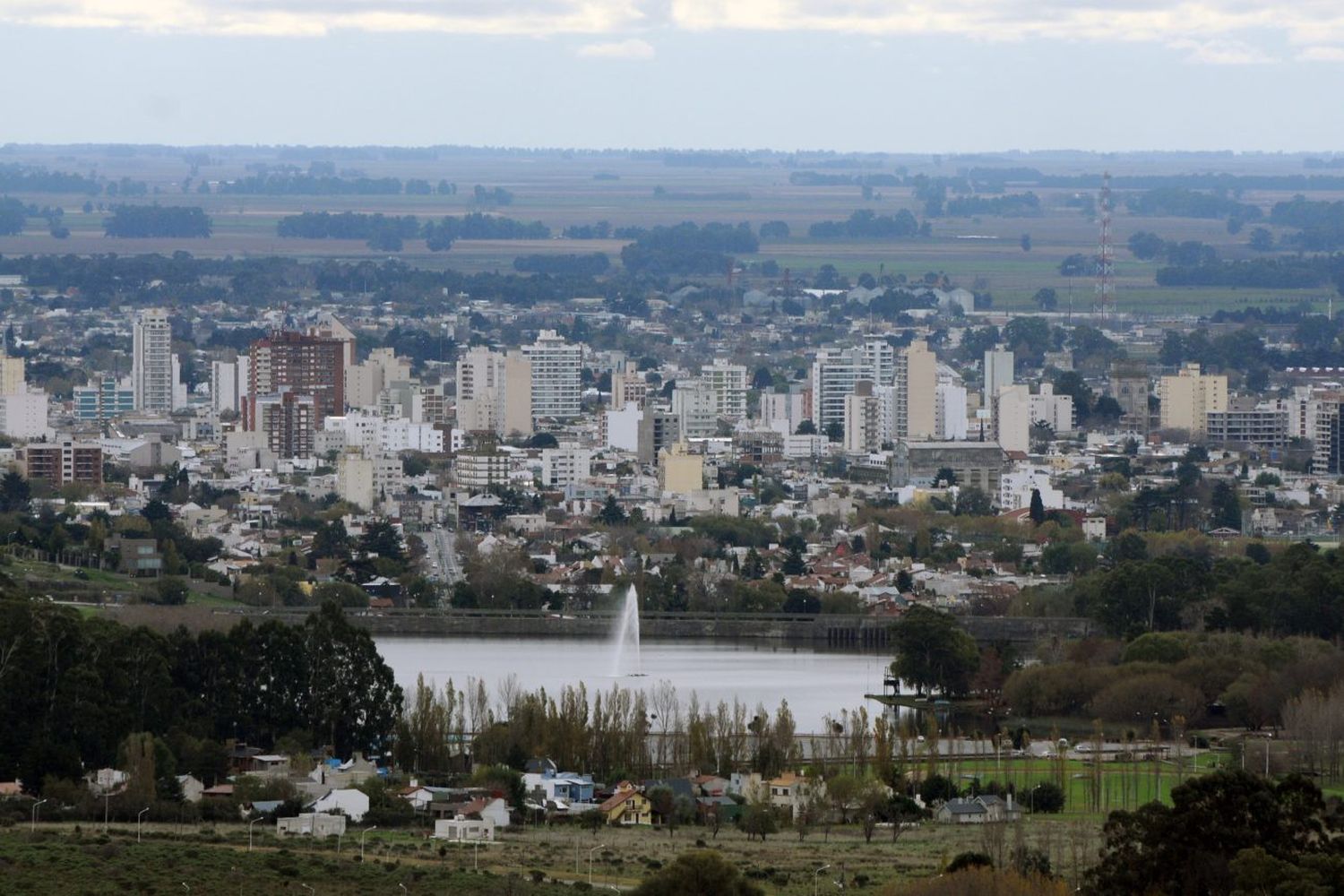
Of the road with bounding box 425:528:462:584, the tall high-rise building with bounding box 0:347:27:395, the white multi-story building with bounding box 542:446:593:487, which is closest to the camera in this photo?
the road with bounding box 425:528:462:584

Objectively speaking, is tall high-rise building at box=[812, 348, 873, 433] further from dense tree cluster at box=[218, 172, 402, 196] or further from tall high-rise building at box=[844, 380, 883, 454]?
dense tree cluster at box=[218, 172, 402, 196]

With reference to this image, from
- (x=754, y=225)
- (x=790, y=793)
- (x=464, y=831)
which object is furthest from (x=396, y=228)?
(x=464, y=831)

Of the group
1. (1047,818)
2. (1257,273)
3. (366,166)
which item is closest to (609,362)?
(1257,273)

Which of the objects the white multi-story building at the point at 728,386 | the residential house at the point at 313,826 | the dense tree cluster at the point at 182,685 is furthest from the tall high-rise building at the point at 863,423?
the residential house at the point at 313,826

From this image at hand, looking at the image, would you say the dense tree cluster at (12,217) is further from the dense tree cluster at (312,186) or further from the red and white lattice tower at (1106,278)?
the red and white lattice tower at (1106,278)

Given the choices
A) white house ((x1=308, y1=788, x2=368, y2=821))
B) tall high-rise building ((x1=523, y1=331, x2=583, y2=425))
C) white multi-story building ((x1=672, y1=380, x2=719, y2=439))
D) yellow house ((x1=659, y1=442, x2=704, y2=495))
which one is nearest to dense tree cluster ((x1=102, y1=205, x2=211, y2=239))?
tall high-rise building ((x1=523, y1=331, x2=583, y2=425))

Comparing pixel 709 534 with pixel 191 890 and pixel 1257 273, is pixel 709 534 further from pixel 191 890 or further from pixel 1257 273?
→ pixel 1257 273
